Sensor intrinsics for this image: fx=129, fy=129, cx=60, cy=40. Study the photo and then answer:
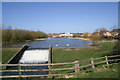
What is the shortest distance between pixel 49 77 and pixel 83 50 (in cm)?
1549

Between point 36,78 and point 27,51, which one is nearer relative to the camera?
point 36,78

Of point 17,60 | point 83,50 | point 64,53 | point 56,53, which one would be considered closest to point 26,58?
point 17,60

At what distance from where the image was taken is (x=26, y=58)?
18.8m

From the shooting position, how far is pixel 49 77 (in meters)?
6.93

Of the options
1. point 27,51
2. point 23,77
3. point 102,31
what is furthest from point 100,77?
point 102,31

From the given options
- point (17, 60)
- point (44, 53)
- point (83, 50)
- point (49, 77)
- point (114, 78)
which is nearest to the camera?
point (114, 78)

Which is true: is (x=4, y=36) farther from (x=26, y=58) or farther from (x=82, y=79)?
(x=82, y=79)

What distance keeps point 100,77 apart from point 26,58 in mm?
14406

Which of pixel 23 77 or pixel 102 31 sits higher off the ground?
pixel 102 31

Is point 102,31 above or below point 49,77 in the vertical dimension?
above

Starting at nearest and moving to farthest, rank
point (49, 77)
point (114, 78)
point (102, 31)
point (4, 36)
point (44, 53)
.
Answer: point (114, 78) → point (49, 77) → point (44, 53) → point (4, 36) → point (102, 31)

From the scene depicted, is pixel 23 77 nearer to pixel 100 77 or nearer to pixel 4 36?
pixel 100 77

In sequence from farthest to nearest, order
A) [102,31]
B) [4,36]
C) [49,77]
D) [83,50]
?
1. [102,31]
2. [4,36]
3. [83,50]
4. [49,77]

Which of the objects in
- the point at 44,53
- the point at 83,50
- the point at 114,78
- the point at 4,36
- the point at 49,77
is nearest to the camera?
the point at 114,78
